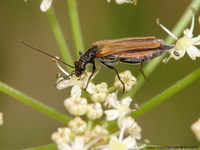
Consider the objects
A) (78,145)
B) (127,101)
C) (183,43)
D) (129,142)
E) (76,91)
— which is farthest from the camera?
(183,43)

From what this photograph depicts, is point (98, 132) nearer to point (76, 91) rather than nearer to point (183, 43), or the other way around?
point (76, 91)

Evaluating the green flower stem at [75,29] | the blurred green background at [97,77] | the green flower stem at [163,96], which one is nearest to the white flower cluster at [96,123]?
the green flower stem at [163,96]

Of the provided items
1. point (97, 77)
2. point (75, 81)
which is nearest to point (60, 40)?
point (75, 81)

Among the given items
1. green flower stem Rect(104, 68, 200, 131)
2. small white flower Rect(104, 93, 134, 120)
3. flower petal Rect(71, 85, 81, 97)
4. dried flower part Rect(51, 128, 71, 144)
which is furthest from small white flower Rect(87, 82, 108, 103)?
dried flower part Rect(51, 128, 71, 144)

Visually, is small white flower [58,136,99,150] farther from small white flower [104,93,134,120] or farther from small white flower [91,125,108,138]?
small white flower [104,93,134,120]

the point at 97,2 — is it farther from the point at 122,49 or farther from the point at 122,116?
the point at 122,116

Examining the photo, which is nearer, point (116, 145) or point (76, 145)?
point (76, 145)
